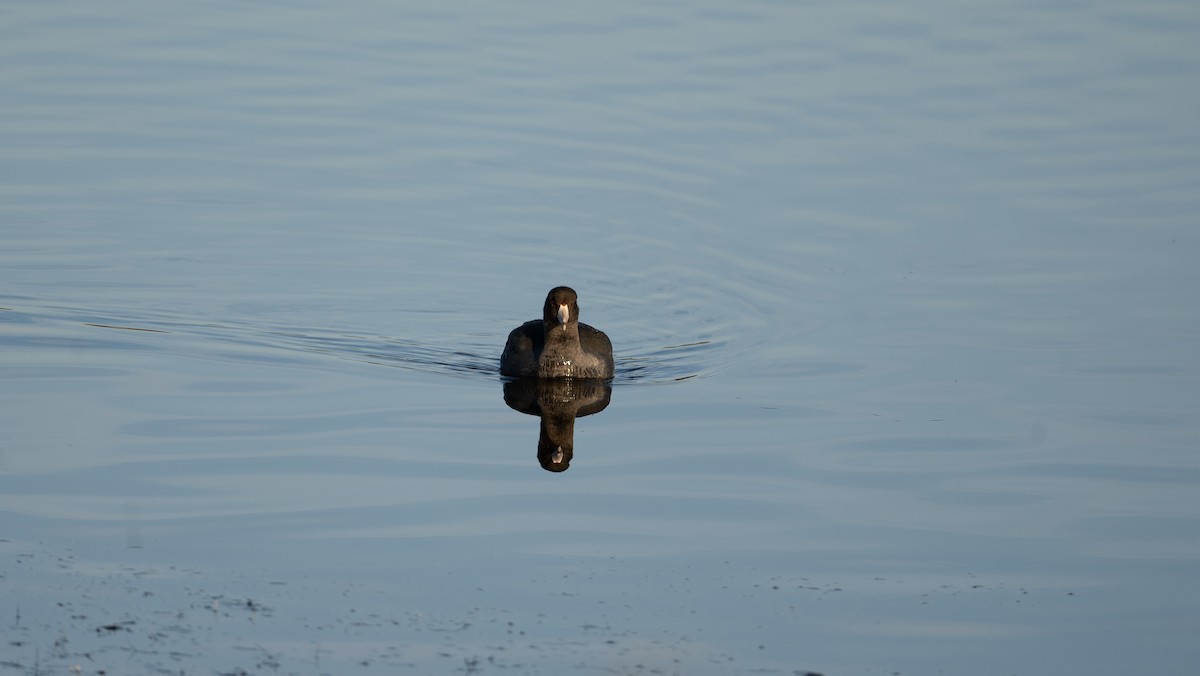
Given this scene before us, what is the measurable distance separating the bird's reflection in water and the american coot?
0.31 feet

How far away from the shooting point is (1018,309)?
61.1 feet

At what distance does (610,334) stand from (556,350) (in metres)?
2.28

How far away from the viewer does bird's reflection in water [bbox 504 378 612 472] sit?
14.2m

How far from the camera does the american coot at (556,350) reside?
17.1m

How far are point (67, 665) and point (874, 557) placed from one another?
5074 mm

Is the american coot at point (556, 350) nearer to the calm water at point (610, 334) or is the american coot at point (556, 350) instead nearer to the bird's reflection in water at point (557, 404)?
the bird's reflection in water at point (557, 404)

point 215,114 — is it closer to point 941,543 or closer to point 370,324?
point 370,324

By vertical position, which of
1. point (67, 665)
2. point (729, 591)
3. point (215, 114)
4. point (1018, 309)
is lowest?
point (67, 665)

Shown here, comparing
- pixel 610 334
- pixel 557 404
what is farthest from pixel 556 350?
pixel 610 334

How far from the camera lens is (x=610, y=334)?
19344mm

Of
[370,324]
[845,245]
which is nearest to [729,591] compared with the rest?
[370,324]

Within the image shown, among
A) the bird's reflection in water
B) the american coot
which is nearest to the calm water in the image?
the bird's reflection in water

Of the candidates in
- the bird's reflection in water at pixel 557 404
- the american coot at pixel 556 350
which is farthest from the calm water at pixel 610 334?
the american coot at pixel 556 350

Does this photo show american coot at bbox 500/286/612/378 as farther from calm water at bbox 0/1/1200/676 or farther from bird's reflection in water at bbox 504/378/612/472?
calm water at bbox 0/1/1200/676
